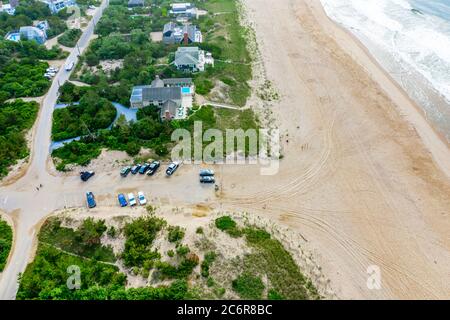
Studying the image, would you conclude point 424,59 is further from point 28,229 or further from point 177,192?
point 28,229

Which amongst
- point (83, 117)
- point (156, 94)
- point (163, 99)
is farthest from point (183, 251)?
point (83, 117)

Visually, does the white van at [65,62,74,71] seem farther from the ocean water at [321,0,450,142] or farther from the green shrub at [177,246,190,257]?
the ocean water at [321,0,450,142]

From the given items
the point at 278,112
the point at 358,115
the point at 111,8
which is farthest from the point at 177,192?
the point at 111,8

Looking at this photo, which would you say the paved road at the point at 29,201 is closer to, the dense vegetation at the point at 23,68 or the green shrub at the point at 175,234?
the dense vegetation at the point at 23,68

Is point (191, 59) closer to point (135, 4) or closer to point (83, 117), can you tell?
point (83, 117)

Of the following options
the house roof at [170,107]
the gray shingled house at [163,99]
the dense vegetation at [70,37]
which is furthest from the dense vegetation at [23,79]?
the house roof at [170,107]
